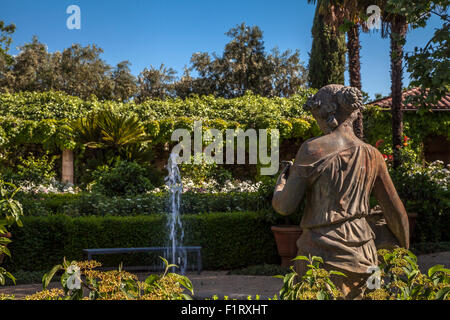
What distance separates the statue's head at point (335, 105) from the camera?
7.62ft

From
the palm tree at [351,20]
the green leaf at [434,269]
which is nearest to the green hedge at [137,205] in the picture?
the palm tree at [351,20]

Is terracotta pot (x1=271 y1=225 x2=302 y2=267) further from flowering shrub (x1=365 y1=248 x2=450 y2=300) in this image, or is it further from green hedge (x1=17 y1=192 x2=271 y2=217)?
flowering shrub (x1=365 y1=248 x2=450 y2=300)

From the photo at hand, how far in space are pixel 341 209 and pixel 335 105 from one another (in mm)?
554

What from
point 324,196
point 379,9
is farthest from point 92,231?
point 379,9

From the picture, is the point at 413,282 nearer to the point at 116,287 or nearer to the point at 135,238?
the point at 116,287

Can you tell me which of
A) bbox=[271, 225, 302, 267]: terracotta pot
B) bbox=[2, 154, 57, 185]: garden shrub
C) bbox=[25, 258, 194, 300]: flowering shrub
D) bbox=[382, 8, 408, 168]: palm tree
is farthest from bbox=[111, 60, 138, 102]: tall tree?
bbox=[25, 258, 194, 300]: flowering shrub

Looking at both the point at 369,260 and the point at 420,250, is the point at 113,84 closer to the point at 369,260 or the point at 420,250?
the point at 420,250

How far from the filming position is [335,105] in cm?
235

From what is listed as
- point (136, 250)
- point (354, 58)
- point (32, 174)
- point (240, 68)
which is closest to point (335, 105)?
point (136, 250)

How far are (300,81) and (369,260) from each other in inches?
1117

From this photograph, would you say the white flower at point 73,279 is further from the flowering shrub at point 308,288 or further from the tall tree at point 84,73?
the tall tree at point 84,73

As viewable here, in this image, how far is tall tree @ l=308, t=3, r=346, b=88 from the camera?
69.3 ft

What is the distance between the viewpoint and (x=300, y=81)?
2970 cm

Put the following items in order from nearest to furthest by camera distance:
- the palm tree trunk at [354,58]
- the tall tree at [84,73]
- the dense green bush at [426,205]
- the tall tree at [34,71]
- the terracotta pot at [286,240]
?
the terracotta pot at [286,240], the dense green bush at [426,205], the palm tree trunk at [354,58], the tall tree at [34,71], the tall tree at [84,73]
